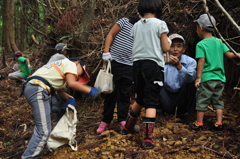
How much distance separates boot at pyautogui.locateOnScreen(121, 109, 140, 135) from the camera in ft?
9.95

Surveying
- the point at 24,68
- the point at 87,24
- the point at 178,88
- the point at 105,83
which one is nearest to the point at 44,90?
the point at 105,83

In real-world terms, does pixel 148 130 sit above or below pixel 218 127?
above

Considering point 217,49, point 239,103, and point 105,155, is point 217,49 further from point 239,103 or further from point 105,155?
point 105,155

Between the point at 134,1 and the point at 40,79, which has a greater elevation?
the point at 134,1

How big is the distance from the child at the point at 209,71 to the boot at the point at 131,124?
84cm

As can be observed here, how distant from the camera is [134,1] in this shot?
5.55 meters

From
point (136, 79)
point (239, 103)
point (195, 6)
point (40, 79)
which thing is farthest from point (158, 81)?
point (195, 6)

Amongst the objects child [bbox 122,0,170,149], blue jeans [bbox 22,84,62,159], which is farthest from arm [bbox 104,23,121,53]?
blue jeans [bbox 22,84,62,159]

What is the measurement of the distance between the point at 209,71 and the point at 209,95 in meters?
0.33

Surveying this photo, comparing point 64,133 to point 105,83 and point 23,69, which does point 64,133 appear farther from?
point 23,69

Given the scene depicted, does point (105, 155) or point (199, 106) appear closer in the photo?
point (105, 155)

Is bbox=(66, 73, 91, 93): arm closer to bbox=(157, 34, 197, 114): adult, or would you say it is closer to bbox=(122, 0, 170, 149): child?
bbox=(122, 0, 170, 149): child

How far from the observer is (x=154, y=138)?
310cm

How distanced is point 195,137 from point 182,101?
769mm
